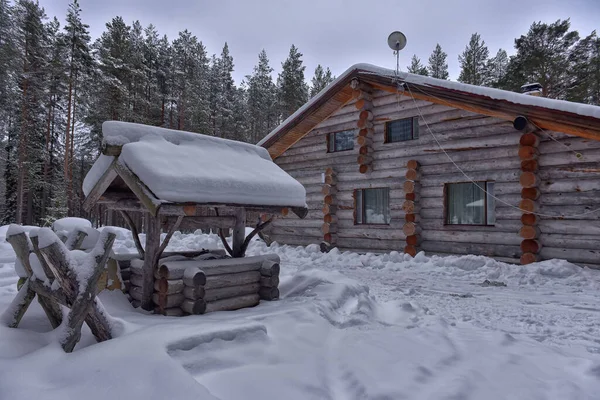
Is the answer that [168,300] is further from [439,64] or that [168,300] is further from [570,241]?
[439,64]

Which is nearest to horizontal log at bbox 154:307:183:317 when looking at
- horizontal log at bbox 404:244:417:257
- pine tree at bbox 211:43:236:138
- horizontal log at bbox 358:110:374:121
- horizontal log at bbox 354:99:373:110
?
horizontal log at bbox 404:244:417:257

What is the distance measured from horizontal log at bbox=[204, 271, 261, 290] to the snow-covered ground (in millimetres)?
429

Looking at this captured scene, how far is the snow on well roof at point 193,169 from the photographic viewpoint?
14.3 feet

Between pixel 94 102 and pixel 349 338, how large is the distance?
1043 inches

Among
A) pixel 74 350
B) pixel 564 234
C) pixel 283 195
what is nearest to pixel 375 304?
pixel 283 195

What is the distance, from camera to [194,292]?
470 cm

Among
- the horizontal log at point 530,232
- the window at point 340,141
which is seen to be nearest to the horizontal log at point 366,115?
the window at point 340,141

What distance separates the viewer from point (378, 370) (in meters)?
3.28

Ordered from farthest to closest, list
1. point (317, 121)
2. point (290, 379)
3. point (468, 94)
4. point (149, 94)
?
point (149, 94)
point (317, 121)
point (468, 94)
point (290, 379)

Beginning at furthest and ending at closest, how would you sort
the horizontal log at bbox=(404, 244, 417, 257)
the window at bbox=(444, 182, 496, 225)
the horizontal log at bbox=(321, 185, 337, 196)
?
1. the horizontal log at bbox=(321, 185, 337, 196)
2. the horizontal log at bbox=(404, 244, 417, 257)
3. the window at bbox=(444, 182, 496, 225)

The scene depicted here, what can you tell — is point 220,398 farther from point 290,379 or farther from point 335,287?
point 335,287

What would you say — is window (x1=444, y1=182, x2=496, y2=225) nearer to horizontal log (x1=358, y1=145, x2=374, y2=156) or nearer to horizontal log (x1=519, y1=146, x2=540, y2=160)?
horizontal log (x1=519, y1=146, x2=540, y2=160)

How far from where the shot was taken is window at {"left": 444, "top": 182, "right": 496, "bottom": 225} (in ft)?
32.9

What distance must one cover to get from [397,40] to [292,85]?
22.0 m
